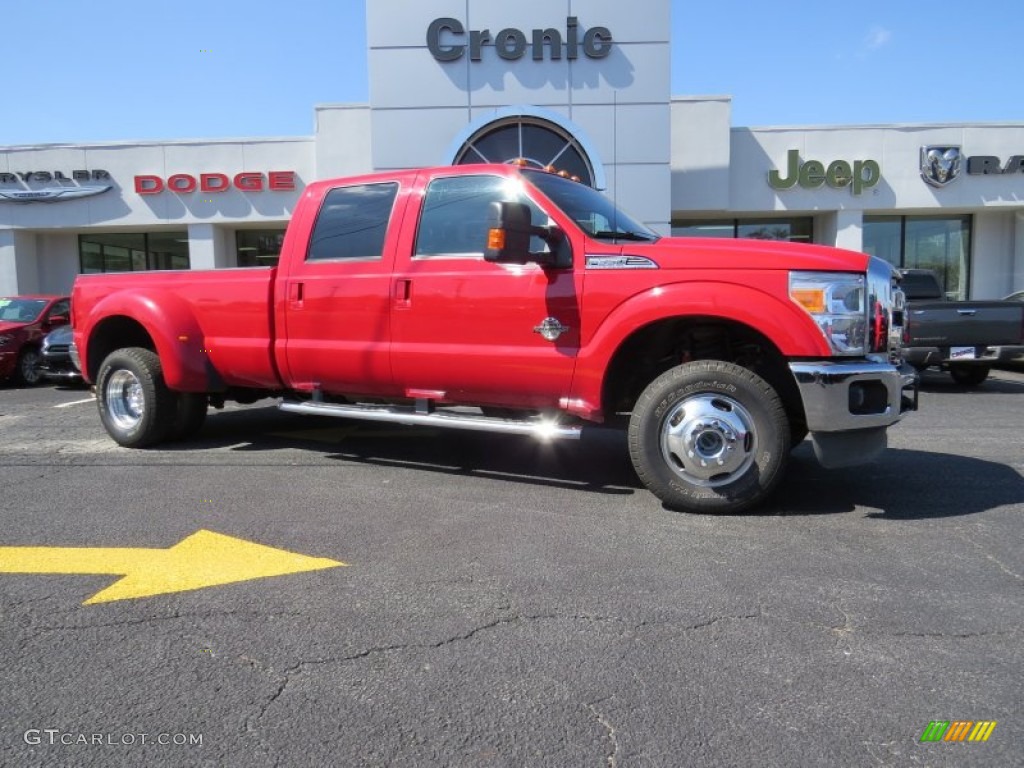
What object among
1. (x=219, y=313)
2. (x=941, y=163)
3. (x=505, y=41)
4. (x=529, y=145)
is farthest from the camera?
(x=941, y=163)

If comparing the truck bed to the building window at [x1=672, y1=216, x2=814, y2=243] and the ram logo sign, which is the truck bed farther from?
the ram logo sign

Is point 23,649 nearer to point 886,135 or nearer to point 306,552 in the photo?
point 306,552

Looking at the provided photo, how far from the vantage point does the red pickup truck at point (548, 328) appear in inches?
156

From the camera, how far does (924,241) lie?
19.4 m

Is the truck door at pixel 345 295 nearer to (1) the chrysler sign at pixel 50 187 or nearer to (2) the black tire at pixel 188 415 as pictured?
(2) the black tire at pixel 188 415

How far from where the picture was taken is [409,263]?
193 inches

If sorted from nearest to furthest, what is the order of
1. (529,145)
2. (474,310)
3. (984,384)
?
1. (474,310)
2. (984,384)
3. (529,145)

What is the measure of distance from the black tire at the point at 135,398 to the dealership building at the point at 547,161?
9788mm

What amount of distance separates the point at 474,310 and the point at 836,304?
2.13 meters

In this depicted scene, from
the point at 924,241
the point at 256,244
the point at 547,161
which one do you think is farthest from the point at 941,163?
the point at 256,244

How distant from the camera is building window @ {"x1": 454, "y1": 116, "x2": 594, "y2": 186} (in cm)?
1518

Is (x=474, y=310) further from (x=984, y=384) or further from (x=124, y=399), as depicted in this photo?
(x=984, y=384)

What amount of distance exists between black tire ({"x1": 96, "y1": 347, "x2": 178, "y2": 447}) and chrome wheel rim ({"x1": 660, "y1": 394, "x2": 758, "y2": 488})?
14.0 ft

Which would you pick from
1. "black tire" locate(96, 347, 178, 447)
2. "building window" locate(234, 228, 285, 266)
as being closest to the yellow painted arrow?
"black tire" locate(96, 347, 178, 447)
